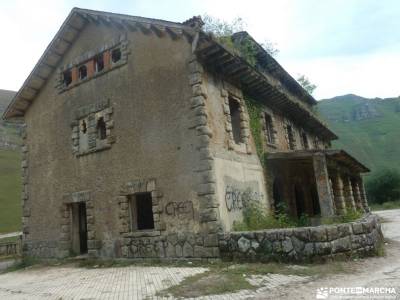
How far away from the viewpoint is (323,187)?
35.2 feet

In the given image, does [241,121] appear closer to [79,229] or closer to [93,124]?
[93,124]

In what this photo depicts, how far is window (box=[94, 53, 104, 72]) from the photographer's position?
1218 centimetres

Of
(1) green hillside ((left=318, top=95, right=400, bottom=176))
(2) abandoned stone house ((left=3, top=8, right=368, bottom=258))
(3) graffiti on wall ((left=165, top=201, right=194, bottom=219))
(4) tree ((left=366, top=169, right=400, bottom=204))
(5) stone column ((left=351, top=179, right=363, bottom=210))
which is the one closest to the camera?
(3) graffiti on wall ((left=165, top=201, right=194, bottom=219))

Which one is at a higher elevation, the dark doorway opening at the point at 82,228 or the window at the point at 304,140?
the window at the point at 304,140

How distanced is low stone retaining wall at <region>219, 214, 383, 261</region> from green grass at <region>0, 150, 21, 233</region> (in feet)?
129

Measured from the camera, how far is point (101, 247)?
10.9m

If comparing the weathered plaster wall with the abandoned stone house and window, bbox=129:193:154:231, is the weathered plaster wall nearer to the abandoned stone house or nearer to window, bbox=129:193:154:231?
the abandoned stone house

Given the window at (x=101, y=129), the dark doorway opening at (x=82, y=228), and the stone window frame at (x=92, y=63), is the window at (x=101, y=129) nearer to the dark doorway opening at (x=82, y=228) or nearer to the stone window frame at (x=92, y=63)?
the stone window frame at (x=92, y=63)

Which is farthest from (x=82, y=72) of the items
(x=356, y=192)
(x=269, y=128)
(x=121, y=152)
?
(x=356, y=192)

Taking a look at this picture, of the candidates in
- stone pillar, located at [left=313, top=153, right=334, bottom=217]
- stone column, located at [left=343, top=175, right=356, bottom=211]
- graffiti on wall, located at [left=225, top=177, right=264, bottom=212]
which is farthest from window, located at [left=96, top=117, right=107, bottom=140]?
stone column, located at [left=343, top=175, right=356, bottom=211]

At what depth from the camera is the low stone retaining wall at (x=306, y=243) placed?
295 inches

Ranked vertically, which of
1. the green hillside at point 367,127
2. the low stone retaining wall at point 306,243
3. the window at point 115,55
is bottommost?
the low stone retaining wall at point 306,243

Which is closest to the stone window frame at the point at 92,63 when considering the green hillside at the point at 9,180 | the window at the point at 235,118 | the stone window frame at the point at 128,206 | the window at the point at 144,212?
the window at the point at 235,118

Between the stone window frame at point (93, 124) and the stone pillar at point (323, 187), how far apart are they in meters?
6.20
